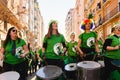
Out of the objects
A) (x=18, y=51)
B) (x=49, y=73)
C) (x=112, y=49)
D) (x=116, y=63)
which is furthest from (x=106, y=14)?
(x=49, y=73)

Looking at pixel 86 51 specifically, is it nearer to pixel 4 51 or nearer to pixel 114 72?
pixel 114 72

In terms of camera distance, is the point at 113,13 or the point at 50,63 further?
the point at 113,13

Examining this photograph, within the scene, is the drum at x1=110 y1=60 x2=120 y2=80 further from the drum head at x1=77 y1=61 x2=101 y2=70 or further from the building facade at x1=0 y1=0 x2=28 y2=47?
the building facade at x1=0 y1=0 x2=28 y2=47

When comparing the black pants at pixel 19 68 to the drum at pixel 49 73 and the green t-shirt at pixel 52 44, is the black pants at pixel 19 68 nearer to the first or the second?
the green t-shirt at pixel 52 44

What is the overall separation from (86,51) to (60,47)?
0.91 meters

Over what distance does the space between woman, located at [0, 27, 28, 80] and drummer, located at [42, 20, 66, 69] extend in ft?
1.57

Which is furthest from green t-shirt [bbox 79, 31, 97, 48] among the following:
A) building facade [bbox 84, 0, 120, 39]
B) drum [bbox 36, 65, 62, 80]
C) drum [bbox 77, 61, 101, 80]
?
building facade [bbox 84, 0, 120, 39]

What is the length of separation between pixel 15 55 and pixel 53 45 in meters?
0.79

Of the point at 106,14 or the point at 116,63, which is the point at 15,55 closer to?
the point at 116,63

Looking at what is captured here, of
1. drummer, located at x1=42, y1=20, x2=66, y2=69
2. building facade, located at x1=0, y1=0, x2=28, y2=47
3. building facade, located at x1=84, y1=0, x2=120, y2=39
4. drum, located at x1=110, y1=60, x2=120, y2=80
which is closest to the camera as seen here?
drum, located at x1=110, y1=60, x2=120, y2=80

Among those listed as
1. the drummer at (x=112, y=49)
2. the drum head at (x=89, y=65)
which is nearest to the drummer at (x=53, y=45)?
the drum head at (x=89, y=65)

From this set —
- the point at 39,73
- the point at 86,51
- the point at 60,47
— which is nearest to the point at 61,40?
the point at 60,47

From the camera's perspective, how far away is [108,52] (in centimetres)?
648

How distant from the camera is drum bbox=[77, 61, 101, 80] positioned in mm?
5781
